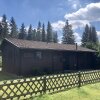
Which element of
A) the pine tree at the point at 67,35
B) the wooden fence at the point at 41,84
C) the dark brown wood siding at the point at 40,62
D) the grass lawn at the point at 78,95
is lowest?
the grass lawn at the point at 78,95

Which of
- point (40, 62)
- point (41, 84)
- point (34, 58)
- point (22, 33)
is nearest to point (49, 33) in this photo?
point (22, 33)

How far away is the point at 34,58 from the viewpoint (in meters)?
27.0

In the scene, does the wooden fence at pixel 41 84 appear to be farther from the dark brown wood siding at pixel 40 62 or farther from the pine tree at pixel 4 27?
the pine tree at pixel 4 27

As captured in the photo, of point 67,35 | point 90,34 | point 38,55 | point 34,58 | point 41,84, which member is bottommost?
point 41,84

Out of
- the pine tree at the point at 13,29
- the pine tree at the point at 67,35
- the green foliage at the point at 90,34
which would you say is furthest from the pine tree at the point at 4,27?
the green foliage at the point at 90,34

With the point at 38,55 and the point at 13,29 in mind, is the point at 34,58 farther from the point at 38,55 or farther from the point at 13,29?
the point at 13,29

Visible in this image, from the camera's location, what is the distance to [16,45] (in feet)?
82.9

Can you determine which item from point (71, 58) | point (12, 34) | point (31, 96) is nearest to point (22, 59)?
point (71, 58)

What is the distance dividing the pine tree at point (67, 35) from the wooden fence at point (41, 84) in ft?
216

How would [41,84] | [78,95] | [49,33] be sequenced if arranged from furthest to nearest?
[49,33] → [78,95] → [41,84]

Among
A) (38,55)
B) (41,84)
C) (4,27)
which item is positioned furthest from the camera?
(4,27)

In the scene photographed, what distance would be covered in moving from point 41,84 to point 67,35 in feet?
246

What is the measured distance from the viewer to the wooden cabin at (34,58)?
25725 mm

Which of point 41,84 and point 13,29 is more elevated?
point 13,29
